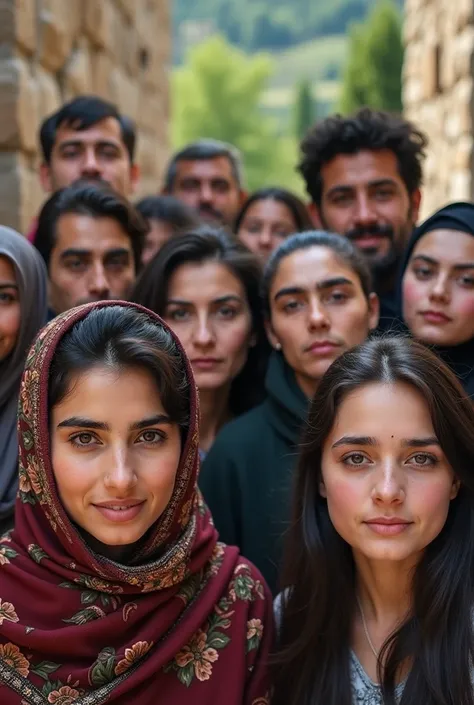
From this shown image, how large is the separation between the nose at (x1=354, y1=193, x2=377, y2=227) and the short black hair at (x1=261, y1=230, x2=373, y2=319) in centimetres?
62

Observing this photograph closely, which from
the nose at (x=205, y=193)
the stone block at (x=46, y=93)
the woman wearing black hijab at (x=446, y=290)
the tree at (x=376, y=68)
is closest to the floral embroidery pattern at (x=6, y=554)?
the woman wearing black hijab at (x=446, y=290)

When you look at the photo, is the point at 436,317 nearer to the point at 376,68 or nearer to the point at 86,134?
the point at 86,134

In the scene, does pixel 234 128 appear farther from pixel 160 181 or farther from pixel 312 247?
pixel 312 247

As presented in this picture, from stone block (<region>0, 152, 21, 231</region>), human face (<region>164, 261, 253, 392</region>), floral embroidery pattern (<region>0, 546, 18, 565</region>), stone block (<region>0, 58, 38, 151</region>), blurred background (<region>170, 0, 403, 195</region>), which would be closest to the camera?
floral embroidery pattern (<region>0, 546, 18, 565</region>)

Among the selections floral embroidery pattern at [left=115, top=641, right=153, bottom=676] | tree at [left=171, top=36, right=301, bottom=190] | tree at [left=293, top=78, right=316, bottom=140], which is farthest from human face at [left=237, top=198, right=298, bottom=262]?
tree at [left=293, top=78, right=316, bottom=140]

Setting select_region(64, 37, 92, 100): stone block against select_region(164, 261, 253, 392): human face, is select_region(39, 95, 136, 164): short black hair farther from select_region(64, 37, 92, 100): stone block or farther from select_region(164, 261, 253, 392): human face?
select_region(164, 261, 253, 392): human face

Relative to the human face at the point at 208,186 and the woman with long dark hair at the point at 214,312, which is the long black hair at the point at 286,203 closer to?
the human face at the point at 208,186

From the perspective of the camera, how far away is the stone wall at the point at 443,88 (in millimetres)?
5469

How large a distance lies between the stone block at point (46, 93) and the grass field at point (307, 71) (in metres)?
Result: 80.7

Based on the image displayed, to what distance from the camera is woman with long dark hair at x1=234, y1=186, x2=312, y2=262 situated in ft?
14.5

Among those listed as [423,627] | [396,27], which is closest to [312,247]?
[423,627]

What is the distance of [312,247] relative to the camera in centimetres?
315

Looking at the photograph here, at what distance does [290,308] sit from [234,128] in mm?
35539

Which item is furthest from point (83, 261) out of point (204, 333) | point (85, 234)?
point (204, 333)
